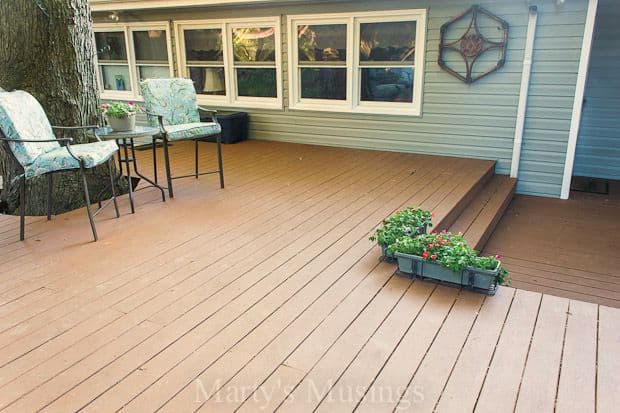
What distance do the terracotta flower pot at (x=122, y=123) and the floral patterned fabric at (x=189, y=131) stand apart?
30cm

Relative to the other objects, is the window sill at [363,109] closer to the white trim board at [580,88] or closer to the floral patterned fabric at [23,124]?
the white trim board at [580,88]

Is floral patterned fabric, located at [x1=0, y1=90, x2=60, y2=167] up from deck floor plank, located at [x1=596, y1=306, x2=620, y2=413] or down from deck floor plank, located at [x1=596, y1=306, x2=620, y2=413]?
up

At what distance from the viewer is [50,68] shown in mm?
3773

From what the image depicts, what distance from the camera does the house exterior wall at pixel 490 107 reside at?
16.4ft

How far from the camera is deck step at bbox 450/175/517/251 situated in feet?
12.6

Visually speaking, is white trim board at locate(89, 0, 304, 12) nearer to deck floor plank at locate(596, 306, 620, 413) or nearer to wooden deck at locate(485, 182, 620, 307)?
wooden deck at locate(485, 182, 620, 307)

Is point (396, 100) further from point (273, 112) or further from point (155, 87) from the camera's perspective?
point (155, 87)

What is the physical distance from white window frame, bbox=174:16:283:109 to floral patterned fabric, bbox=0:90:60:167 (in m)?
3.87

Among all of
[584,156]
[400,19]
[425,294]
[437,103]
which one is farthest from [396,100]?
[425,294]

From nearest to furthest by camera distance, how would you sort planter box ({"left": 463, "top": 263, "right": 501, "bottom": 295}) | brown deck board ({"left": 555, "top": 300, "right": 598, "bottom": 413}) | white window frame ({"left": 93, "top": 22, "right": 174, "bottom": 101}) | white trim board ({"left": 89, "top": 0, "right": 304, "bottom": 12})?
brown deck board ({"left": 555, "top": 300, "right": 598, "bottom": 413})
planter box ({"left": 463, "top": 263, "right": 501, "bottom": 295})
white trim board ({"left": 89, "top": 0, "right": 304, "bottom": 12})
white window frame ({"left": 93, "top": 22, "right": 174, "bottom": 101})

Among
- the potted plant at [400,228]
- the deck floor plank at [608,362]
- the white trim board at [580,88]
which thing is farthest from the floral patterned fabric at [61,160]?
the white trim board at [580,88]

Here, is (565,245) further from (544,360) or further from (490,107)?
(544,360)

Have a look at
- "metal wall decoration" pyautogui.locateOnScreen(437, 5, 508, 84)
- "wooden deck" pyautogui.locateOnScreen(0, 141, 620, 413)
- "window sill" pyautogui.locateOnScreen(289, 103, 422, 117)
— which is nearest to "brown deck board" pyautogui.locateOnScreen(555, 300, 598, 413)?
"wooden deck" pyautogui.locateOnScreen(0, 141, 620, 413)

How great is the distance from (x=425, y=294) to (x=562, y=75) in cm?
377
